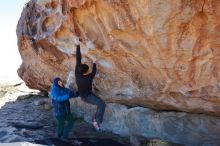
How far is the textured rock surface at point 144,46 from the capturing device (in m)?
7.82

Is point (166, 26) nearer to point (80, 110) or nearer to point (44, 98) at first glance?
point (80, 110)

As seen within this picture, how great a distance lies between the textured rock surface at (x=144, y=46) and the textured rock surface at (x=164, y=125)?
24 centimetres

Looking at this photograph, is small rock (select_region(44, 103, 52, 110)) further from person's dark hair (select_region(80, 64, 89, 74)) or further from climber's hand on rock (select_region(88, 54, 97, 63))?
person's dark hair (select_region(80, 64, 89, 74))

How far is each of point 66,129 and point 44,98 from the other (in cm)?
515

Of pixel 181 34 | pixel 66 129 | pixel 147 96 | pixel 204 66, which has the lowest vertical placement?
pixel 66 129

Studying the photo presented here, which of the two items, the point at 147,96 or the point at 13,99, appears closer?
the point at 147,96

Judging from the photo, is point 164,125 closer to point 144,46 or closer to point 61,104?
point 144,46

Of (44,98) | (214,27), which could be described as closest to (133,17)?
(214,27)

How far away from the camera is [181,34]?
8016mm

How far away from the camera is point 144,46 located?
8.79 m

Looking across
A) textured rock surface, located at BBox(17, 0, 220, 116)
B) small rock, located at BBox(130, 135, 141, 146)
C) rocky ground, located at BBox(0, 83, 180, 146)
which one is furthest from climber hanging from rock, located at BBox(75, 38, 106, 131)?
rocky ground, located at BBox(0, 83, 180, 146)

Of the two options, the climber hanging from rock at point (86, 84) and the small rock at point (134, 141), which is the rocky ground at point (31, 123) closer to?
the small rock at point (134, 141)

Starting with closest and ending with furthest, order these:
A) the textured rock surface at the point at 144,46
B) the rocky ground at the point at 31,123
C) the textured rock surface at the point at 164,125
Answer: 1. the textured rock surface at the point at 144,46
2. the textured rock surface at the point at 164,125
3. the rocky ground at the point at 31,123

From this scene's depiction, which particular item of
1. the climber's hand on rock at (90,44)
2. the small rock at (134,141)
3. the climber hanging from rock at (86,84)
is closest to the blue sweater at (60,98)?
the climber hanging from rock at (86,84)
